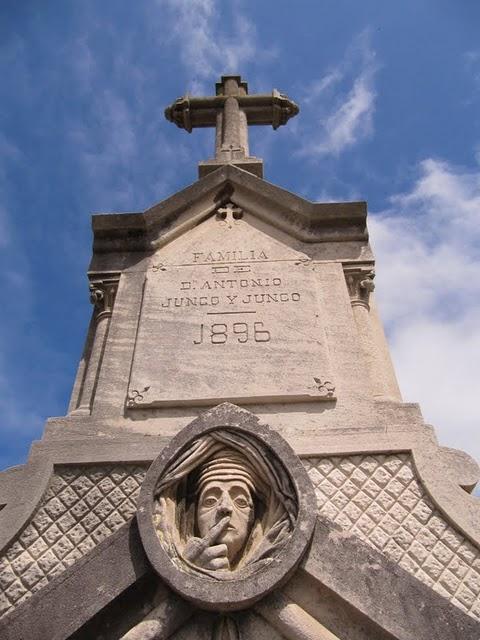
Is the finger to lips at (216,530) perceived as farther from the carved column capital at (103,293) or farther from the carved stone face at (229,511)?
the carved column capital at (103,293)

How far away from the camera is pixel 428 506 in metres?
4.21

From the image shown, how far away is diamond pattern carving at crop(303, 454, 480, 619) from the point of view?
385 centimetres

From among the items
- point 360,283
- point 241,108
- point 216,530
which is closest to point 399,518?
point 216,530

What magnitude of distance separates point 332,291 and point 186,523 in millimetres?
3077

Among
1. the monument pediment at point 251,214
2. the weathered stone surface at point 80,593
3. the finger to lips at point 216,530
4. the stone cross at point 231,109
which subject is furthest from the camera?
the stone cross at point 231,109

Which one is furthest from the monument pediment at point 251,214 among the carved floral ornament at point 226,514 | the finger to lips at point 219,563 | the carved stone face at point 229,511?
the finger to lips at point 219,563

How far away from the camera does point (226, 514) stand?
3.58 metres

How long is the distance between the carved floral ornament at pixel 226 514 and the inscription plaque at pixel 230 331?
1.17m

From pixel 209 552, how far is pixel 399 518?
60.5 inches

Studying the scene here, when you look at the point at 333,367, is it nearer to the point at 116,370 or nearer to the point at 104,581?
the point at 116,370

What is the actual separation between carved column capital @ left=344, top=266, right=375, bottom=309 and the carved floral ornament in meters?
2.67

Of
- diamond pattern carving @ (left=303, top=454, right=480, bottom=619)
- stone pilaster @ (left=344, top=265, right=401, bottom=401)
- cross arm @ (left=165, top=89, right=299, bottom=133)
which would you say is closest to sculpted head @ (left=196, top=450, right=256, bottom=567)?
diamond pattern carving @ (left=303, top=454, right=480, bottom=619)

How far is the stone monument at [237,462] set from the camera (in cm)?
323

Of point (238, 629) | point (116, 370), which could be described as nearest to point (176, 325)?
point (116, 370)
